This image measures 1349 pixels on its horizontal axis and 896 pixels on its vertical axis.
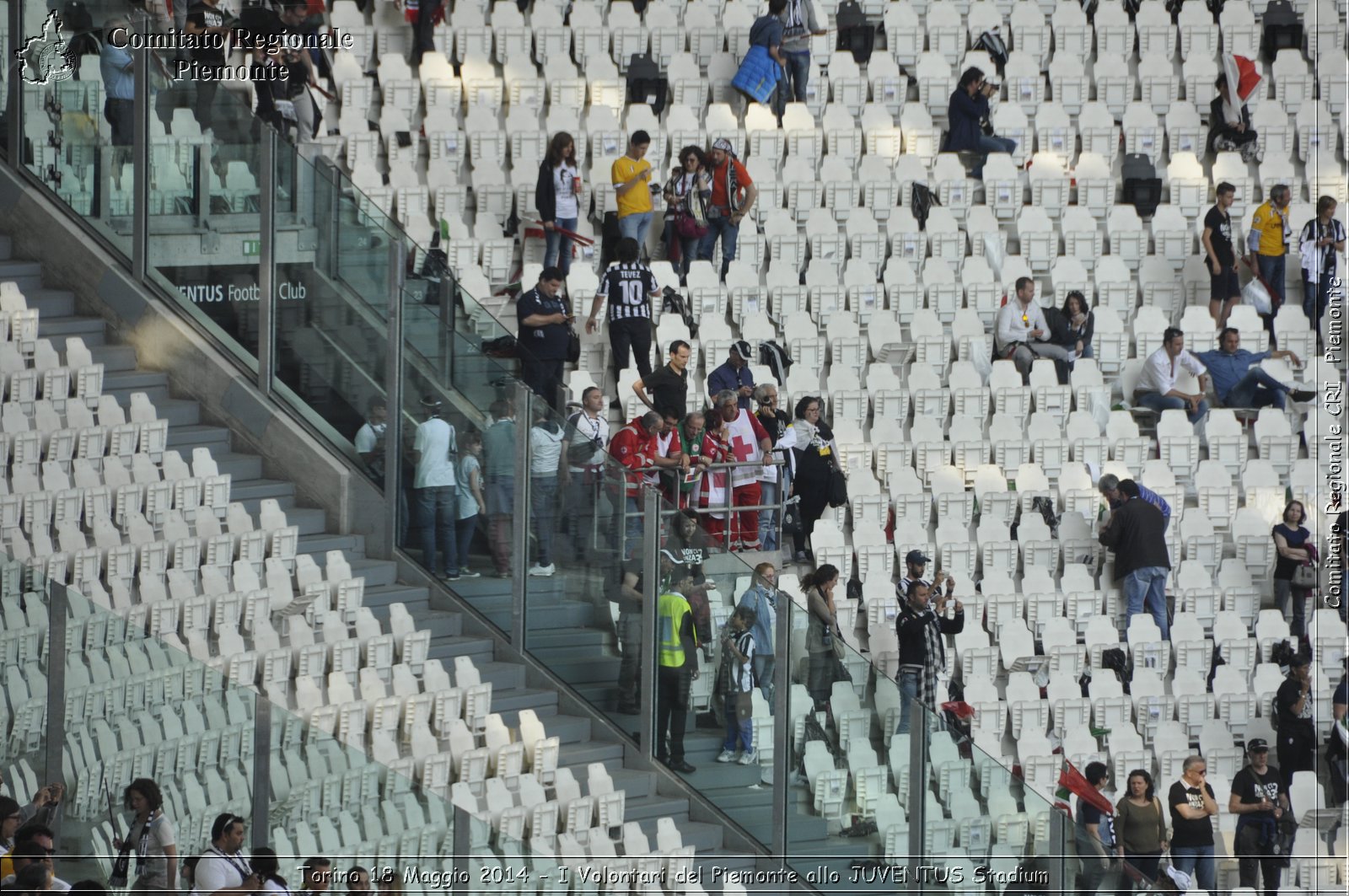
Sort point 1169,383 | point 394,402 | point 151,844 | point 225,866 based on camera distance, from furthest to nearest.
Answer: point 1169,383
point 394,402
point 151,844
point 225,866

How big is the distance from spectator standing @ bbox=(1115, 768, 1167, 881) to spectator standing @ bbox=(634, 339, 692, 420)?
4.06m

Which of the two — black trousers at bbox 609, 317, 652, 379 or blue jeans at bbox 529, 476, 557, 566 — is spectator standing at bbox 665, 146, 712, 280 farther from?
blue jeans at bbox 529, 476, 557, 566

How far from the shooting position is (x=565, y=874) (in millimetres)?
11742

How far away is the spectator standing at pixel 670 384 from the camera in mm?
15906

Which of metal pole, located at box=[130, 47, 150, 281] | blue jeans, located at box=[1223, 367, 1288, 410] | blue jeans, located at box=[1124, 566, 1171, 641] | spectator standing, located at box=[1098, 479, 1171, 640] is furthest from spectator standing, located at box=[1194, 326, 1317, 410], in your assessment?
metal pole, located at box=[130, 47, 150, 281]

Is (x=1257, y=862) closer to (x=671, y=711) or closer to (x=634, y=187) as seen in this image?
(x=671, y=711)

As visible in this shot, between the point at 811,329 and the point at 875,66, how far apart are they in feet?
12.4

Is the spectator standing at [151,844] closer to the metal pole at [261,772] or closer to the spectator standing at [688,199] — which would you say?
the metal pole at [261,772]

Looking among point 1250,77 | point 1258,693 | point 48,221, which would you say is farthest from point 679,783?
point 1250,77

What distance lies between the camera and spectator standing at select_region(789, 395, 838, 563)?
15.9 metres

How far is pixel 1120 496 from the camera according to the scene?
53.5 feet

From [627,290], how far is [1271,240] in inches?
237

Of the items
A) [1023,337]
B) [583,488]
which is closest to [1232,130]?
[1023,337]

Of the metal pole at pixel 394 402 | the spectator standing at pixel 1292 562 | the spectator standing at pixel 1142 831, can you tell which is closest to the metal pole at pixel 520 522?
the metal pole at pixel 394 402
